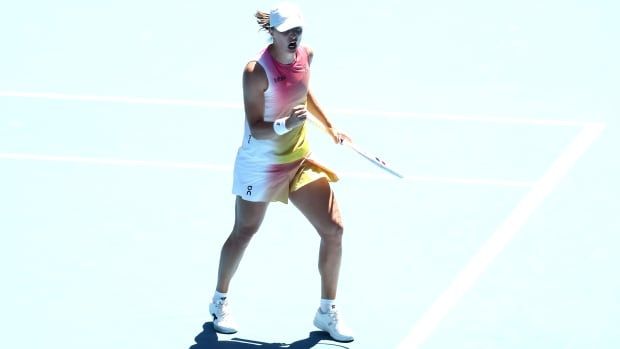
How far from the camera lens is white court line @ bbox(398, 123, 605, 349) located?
28.5 feet

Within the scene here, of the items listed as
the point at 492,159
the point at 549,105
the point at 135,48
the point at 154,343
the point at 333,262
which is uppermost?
the point at 135,48

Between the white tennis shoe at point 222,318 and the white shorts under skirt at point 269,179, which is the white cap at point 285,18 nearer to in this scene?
the white shorts under skirt at point 269,179

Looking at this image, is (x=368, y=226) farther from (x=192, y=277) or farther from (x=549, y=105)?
(x=549, y=105)

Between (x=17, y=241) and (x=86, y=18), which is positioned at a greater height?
(x=86, y=18)

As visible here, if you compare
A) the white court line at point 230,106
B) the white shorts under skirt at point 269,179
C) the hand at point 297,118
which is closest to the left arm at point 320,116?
the white shorts under skirt at point 269,179

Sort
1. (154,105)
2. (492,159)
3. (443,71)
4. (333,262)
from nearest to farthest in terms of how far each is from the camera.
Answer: (333,262) < (492,159) < (154,105) < (443,71)

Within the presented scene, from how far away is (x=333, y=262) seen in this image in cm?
841

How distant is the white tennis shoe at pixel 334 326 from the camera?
333 inches

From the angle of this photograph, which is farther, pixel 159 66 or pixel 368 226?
pixel 159 66

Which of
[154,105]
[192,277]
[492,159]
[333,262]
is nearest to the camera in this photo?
[333,262]

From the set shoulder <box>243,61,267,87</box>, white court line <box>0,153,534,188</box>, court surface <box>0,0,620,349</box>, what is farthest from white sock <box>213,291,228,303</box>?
white court line <box>0,153,534,188</box>

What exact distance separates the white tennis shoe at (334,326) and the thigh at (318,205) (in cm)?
57

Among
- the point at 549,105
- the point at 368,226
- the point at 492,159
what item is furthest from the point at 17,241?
the point at 549,105

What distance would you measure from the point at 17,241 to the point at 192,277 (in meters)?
1.41
